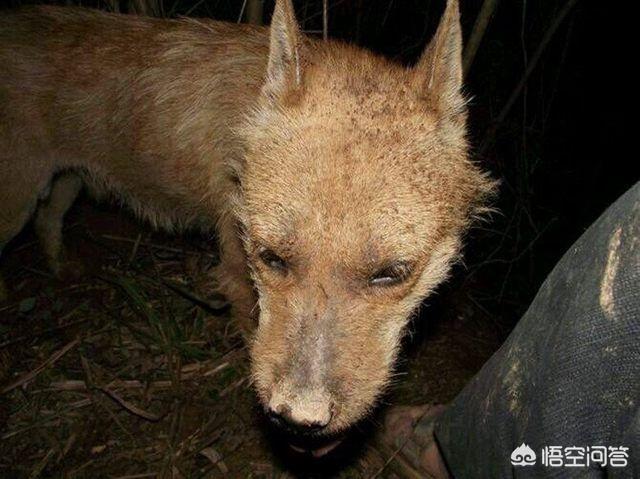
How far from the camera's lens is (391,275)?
2.25m

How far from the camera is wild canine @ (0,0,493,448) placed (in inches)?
82.8

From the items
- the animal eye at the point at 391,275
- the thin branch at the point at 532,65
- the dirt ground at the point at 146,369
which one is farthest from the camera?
the thin branch at the point at 532,65

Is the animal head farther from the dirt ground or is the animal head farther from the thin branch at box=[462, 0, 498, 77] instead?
the thin branch at box=[462, 0, 498, 77]

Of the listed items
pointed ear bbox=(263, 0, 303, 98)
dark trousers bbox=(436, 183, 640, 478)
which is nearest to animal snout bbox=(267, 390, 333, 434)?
dark trousers bbox=(436, 183, 640, 478)

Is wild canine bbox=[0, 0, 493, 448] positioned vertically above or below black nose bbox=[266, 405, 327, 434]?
above

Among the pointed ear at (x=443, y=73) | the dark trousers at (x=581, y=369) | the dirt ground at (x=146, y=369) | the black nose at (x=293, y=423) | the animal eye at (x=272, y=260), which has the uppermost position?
the pointed ear at (x=443, y=73)

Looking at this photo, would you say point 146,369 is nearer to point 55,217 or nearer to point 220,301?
point 220,301

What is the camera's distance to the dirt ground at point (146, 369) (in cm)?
323

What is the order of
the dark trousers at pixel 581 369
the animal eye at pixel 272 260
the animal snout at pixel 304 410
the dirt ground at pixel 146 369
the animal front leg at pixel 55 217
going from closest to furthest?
1. the dark trousers at pixel 581 369
2. the animal snout at pixel 304 410
3. the animal eye at pixel 272 260
4. the dirt ground at pixel 146 369
5. the animal front leg at pixel 55 217

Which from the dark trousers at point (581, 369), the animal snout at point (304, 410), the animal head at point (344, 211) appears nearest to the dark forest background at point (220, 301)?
the animal head at point (344, 211)

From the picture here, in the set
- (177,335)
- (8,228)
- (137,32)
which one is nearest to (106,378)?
(177,335)

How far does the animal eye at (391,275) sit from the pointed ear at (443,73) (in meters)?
0.82

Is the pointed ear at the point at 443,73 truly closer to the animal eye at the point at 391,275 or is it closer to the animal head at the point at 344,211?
the animal head at the point at 344,211

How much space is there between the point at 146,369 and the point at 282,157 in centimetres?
225
